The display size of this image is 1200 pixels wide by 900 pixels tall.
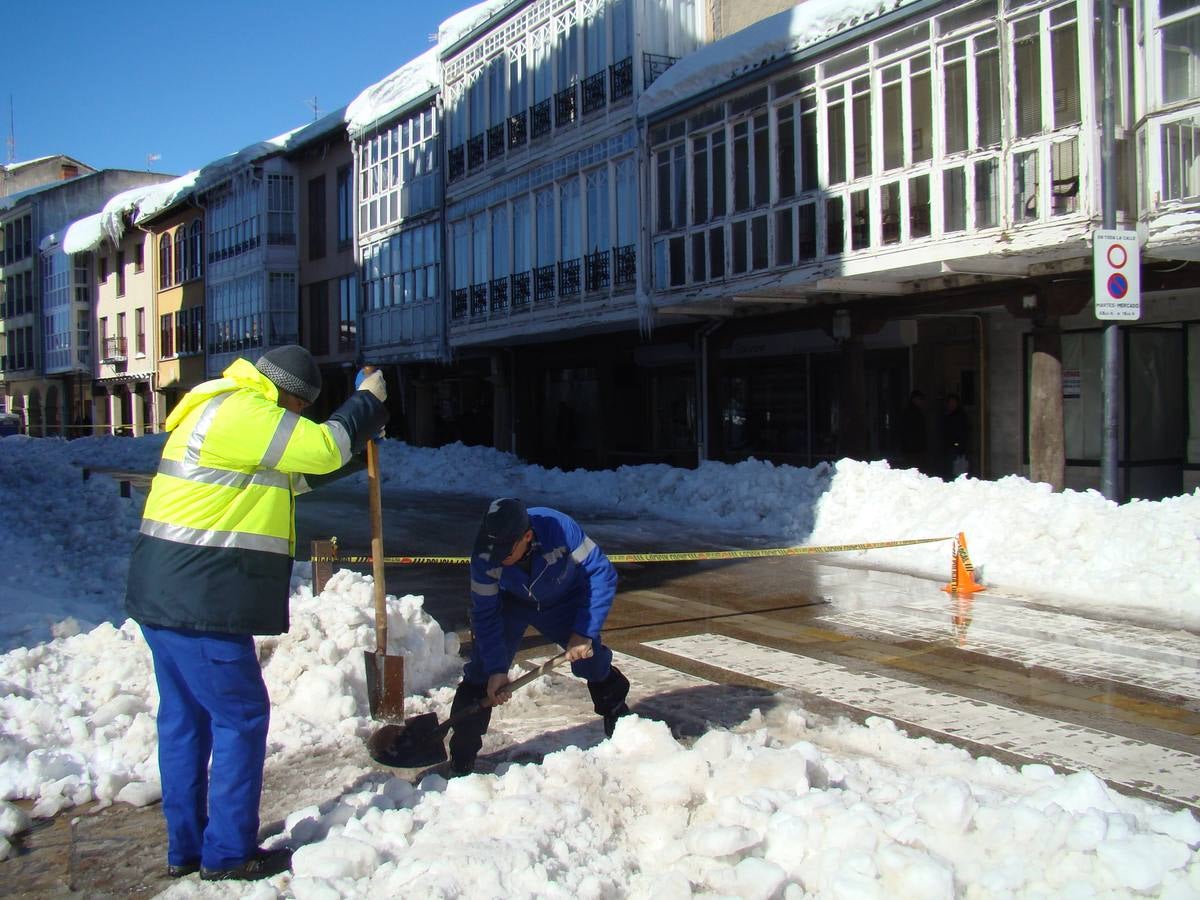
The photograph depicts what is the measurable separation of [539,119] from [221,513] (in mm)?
20557

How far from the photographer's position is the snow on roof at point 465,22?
2462cm

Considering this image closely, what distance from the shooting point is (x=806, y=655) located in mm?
7559

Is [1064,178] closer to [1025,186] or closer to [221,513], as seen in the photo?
[1025,186]

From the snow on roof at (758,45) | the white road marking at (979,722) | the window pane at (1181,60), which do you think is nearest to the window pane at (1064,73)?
the window pane at (1181,60)

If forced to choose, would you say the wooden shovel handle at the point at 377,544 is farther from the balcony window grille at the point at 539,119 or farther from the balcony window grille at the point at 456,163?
the balcony window grille at the point at 456,163

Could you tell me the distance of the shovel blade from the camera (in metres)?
5.52

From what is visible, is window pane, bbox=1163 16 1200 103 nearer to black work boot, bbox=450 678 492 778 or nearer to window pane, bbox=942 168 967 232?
window pane, bbox=942 168 967 232

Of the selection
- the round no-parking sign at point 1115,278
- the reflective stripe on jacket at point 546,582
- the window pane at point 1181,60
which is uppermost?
the window pane at point 1181,60

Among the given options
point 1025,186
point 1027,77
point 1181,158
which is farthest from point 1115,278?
point 1027,77

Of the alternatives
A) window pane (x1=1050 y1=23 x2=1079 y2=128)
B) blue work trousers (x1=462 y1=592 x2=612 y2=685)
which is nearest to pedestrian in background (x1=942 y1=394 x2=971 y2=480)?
window pane (x1=1050 y1=23 x2=1079 y2=128)

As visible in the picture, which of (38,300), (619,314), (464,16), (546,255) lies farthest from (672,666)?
(38,300)

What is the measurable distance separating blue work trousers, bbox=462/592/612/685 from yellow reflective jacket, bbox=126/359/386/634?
1.30m

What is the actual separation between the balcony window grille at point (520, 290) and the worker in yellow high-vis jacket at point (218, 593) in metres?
19.8

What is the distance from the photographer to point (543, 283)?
75.4 ft
